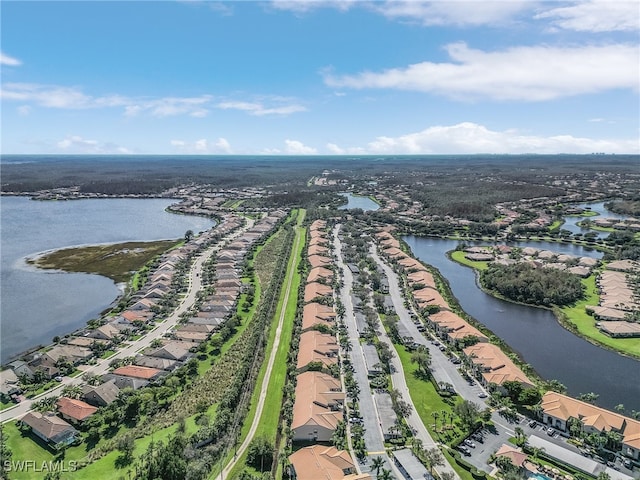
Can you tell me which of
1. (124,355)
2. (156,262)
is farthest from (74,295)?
(124,355)

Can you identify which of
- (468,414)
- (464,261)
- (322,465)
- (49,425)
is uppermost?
(464,261)

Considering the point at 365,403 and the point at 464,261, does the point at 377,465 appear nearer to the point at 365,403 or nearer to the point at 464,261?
the point at 365,403

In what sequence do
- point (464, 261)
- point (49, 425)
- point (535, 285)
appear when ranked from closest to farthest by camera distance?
point (49, 425) → point (535, 285) → point (464, 261)

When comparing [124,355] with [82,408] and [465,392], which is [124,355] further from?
[465,392]

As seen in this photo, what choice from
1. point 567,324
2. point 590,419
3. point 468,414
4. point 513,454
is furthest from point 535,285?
point 513,454

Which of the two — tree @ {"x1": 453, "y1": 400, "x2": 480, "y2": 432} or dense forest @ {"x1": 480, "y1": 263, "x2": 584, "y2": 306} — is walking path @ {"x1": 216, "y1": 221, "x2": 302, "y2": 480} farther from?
Answer: dense forest @ {"x1": 480, "y1": 263, "x2": 584, "y2": 306}

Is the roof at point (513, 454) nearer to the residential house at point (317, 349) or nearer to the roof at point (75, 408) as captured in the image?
the residential house at point (317, 349)
